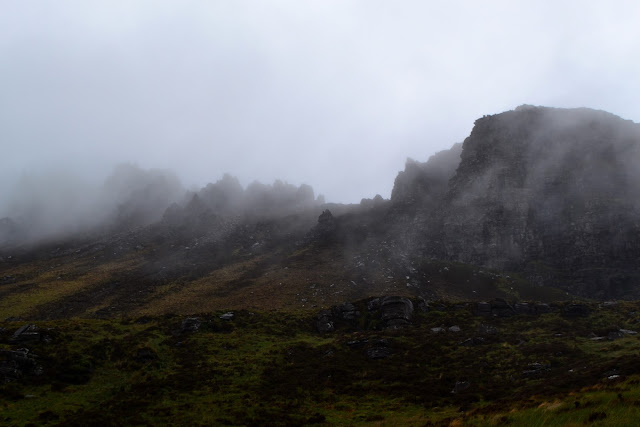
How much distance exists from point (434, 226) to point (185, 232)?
299 feet

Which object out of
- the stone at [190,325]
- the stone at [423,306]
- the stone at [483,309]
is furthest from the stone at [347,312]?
the stone at [190,325]

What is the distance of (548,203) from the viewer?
380 ft

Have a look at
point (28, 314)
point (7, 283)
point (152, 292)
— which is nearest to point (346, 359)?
point (152, 292)

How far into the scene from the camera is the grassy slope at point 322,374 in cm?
2842

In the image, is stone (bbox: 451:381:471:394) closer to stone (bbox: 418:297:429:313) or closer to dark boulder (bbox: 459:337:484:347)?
dark boulder (bbox: 459:337:484:347)

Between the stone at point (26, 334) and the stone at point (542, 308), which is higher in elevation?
the stone at point (26, 334)

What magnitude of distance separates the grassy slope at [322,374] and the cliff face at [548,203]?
164ft

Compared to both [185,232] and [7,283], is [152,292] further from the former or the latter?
[185,232]

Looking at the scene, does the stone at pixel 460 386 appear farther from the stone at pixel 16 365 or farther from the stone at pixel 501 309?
the stone at pixel 16 365

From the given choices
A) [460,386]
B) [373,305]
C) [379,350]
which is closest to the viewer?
[460,386]

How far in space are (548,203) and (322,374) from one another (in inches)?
3910

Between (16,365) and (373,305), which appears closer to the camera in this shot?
(16,365)

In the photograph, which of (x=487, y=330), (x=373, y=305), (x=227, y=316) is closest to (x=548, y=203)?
(x=373, y=305)

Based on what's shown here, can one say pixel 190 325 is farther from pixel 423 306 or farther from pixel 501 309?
pixel 501 309
